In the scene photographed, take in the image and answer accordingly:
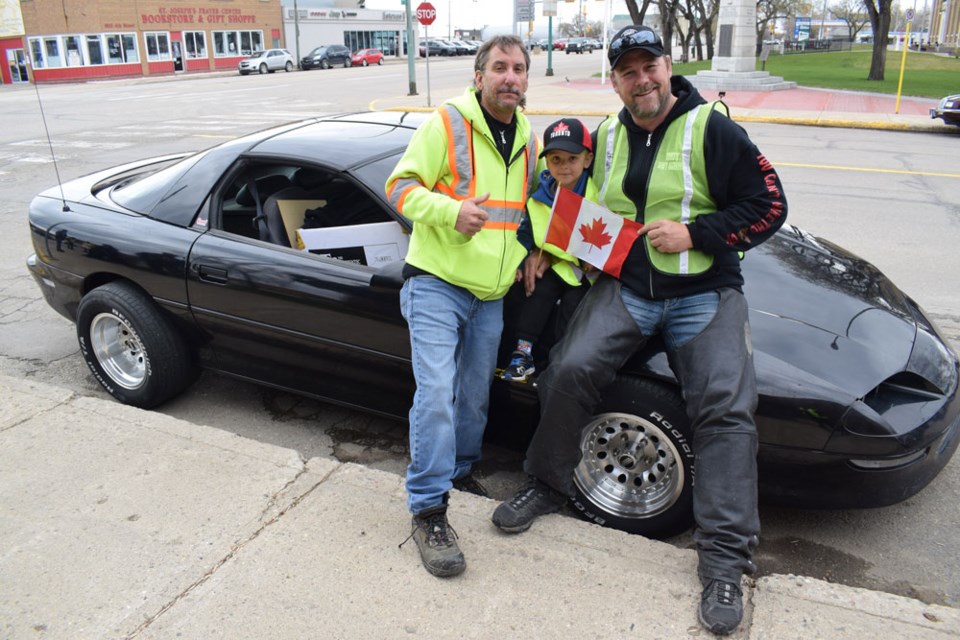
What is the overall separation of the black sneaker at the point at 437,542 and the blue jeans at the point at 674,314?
3.15 ft

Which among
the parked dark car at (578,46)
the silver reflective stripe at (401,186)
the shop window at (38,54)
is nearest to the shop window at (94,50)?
the shop window at (38,54)

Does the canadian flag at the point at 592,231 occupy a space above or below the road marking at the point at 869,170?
above

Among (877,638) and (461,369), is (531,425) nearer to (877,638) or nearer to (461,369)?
(461,369)

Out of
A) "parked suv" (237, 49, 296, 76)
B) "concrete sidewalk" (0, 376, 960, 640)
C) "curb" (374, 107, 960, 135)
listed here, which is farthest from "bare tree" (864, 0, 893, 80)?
"parked suv" (237, 49, 296, 76)

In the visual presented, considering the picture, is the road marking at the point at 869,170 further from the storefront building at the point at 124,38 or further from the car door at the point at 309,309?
the storefront building at the point at 124,38

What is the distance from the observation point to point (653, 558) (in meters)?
2.67

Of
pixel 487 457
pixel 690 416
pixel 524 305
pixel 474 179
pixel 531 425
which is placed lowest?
pixel 487 457

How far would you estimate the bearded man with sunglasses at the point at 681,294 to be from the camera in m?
2.50

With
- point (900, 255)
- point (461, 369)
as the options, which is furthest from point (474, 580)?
point (900, 255)

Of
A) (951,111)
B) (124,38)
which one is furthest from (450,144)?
(124,38)

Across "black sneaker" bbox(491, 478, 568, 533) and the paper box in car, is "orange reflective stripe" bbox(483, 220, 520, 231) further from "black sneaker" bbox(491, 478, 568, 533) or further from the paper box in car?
"black sneaker" bbox(491, 478, 568, 533)

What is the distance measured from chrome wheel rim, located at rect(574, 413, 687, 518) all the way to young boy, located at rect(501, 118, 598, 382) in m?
0.38

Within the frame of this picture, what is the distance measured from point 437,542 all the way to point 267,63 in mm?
48194

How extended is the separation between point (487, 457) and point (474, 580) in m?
1.09
